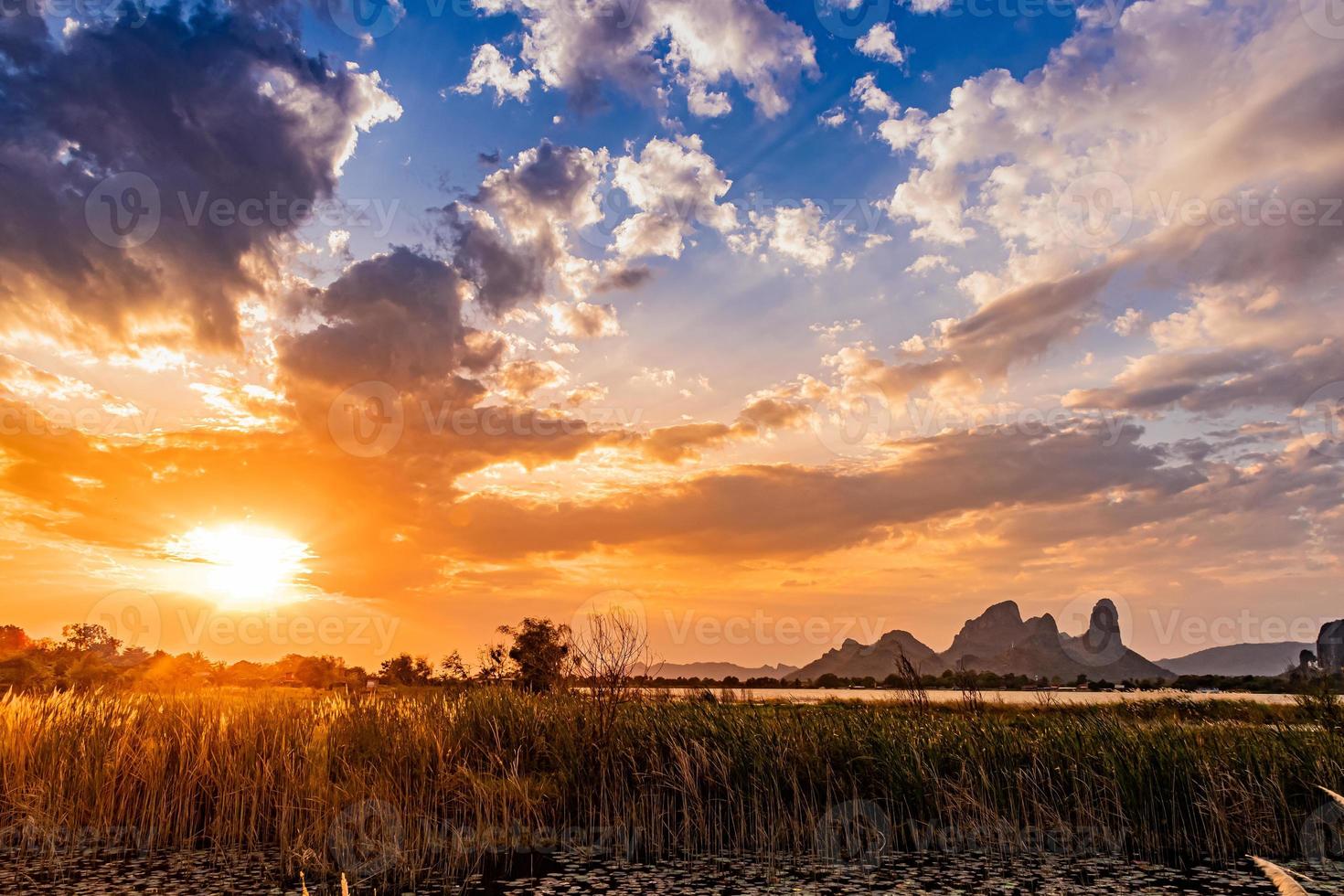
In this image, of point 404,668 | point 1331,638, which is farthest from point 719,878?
point 1331,638

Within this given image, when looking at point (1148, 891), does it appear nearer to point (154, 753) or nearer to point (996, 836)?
point (996, 836)

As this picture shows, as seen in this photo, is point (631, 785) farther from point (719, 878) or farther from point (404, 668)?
point (404, 668)

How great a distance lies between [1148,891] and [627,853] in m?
8.14

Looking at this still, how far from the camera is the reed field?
1471 cm

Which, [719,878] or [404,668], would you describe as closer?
[719,878]

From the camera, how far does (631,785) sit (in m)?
16.5

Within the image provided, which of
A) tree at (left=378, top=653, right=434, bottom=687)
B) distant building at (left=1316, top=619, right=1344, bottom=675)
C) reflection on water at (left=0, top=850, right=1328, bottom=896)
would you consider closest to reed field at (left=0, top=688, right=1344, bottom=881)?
reflection on water at (left=0, top=850, right=1328, bottom=896)

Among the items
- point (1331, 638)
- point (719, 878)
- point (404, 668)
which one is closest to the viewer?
point (719, 878)

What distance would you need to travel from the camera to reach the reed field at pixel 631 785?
14.7 metres

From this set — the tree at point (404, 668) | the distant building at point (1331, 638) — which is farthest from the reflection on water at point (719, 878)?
the distant building at point (1331, 638)

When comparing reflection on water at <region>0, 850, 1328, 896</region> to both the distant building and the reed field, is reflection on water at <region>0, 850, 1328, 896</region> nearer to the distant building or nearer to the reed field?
the reed field

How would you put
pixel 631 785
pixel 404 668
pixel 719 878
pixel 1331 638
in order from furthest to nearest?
pixel 1331 638, pixel 404 668, pixel 631 785, pixel 719 878

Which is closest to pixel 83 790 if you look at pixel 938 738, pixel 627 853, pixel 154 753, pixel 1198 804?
pixel 154 753

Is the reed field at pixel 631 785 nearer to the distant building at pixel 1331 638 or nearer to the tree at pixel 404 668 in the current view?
the tree at pixel 404 668
